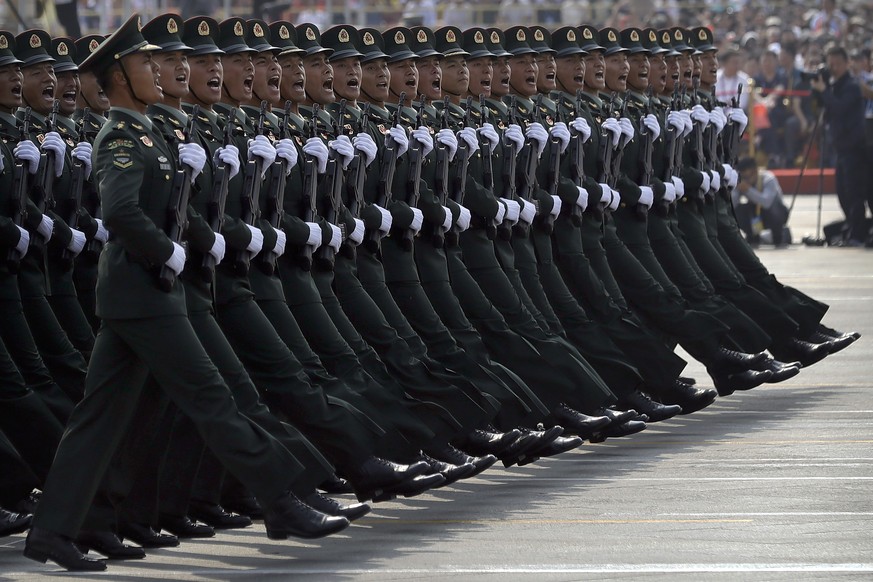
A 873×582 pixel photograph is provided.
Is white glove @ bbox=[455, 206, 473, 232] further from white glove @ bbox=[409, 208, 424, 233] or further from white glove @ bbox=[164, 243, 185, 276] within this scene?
white glove @ bbox=[164, 243, 185, 276]

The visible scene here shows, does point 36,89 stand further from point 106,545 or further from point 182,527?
point 106,545

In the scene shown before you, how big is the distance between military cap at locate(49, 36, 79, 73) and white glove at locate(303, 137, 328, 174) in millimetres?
1183

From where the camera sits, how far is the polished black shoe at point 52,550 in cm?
685

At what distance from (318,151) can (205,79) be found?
21.7 inches

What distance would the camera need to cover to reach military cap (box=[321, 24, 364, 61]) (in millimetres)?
9250

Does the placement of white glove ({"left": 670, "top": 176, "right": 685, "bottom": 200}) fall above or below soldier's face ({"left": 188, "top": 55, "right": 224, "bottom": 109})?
below

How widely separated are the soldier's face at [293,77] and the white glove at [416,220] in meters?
0.68

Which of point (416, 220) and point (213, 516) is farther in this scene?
point (416, 220)

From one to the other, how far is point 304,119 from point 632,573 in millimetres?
2671

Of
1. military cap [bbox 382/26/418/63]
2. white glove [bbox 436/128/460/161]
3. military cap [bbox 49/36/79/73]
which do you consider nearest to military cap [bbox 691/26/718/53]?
military cap [bbox 382/26/418/63]

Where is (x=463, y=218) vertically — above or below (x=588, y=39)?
below

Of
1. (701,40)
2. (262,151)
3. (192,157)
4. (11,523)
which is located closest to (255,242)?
(262,151)

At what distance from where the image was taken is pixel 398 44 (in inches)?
382

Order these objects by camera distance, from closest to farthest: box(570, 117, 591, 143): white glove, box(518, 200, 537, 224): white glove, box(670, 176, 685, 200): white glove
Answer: box(518, 200, 537, 224): white glove
box(570, 117, 591, 143): white glove
box(670, 176, 685, 200): white glove
